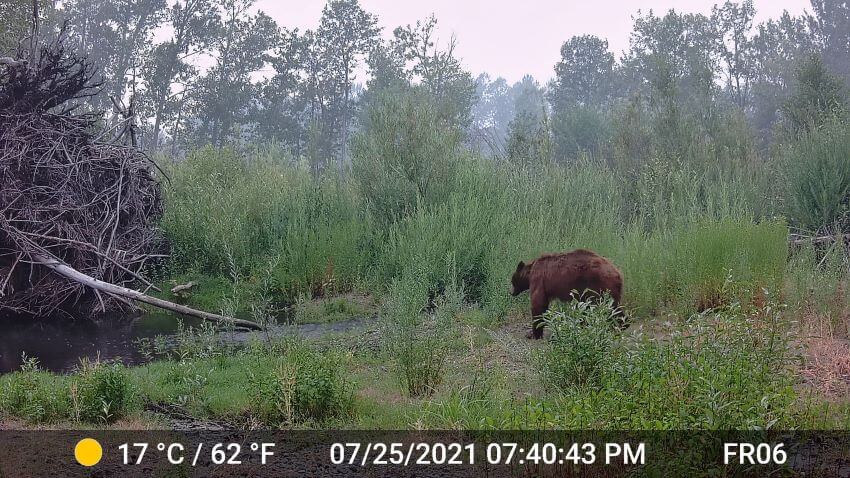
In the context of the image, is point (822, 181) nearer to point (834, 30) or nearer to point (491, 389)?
point (491, 389)

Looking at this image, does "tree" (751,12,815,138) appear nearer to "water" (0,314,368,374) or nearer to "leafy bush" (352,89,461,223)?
"leafy bush" (352,89,461,223)

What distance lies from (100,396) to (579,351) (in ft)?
12.7

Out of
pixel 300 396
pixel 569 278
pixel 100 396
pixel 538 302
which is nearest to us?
pixel 300 396

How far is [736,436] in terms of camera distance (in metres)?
3.81

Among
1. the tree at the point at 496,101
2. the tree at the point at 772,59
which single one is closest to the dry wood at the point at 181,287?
the tree at the point at 772,59

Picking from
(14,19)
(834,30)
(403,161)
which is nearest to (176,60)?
(14,19)

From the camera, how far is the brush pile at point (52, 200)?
11094 millimetres

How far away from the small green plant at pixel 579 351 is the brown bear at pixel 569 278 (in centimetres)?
163

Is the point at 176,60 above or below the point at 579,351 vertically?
above

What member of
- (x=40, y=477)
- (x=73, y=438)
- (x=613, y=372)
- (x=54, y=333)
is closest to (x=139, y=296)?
(x=54, y=333)

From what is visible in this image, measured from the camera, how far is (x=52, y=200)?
11.8 meters

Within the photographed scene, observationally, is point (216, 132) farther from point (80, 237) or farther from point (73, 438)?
point (73, 438)

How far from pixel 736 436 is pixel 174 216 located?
14.1 metres

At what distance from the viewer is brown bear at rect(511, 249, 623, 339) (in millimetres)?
7422
